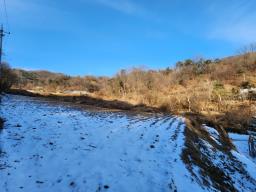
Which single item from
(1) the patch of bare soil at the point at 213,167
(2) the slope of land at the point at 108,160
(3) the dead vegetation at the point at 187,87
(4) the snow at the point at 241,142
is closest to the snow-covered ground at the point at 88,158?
(2) the slope of land at the point at 108,160

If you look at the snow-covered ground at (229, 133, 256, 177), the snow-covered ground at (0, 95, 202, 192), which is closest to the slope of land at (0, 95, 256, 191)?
the snow-covered ground at (0, 95, 202, 192)

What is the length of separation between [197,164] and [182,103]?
32.9 m

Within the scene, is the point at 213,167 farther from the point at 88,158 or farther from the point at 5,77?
the point at 5,77

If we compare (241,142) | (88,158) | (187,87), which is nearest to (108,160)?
(88,158)

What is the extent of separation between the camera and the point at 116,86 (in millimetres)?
65938

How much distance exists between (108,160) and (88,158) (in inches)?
27.4

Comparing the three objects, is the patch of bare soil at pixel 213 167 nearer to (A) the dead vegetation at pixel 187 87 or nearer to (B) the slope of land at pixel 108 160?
(B) the slope of land at pixel 108 160

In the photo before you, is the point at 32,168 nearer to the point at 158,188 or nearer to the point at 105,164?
the point at 105,164

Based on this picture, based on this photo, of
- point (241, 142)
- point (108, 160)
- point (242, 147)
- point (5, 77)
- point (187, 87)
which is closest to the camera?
point (108, 160)

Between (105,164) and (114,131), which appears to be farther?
(114,131)

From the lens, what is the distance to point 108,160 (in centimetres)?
997

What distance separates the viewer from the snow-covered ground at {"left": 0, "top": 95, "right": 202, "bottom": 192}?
322 inches

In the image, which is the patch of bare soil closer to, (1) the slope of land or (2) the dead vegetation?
(1) the slope of land

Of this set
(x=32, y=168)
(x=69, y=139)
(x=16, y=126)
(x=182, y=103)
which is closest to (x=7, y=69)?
(x=182, y=103)
